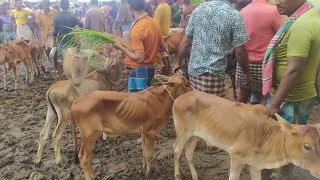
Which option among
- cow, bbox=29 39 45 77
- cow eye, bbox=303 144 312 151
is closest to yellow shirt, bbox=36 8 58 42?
cow, bbox=29 39 45 77

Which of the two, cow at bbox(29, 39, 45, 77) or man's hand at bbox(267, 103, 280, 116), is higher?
man's hand at bbox(267, 103, 280, 116)

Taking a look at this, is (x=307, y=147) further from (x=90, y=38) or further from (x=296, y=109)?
(x=90, y=38)

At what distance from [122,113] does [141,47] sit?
957 millimetres

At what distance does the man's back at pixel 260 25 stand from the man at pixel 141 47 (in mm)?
1318

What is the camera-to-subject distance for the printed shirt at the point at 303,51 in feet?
10.2

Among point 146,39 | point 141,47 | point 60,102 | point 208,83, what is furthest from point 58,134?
point 208,83

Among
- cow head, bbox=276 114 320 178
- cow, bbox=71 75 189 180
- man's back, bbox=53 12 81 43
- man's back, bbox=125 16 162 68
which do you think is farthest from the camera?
man's back, bbox=53 12 81 43

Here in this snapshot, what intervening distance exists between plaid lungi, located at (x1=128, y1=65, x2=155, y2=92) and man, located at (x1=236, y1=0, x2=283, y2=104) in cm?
137

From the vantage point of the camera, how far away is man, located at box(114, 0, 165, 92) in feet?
15.7

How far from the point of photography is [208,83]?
4445 mm

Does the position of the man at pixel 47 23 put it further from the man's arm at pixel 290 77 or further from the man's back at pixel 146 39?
the man's arm at pixel 290 77

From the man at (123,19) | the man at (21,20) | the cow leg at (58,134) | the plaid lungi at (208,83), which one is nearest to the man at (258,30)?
the plaid lungi at (208,83)

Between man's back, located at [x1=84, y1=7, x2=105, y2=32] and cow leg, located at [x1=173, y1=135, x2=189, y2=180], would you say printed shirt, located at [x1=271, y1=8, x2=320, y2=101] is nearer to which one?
cow leg, located at [x1=173, y1=135, x2=189, y2=180]

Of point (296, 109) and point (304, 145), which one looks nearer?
point (304, 145)
